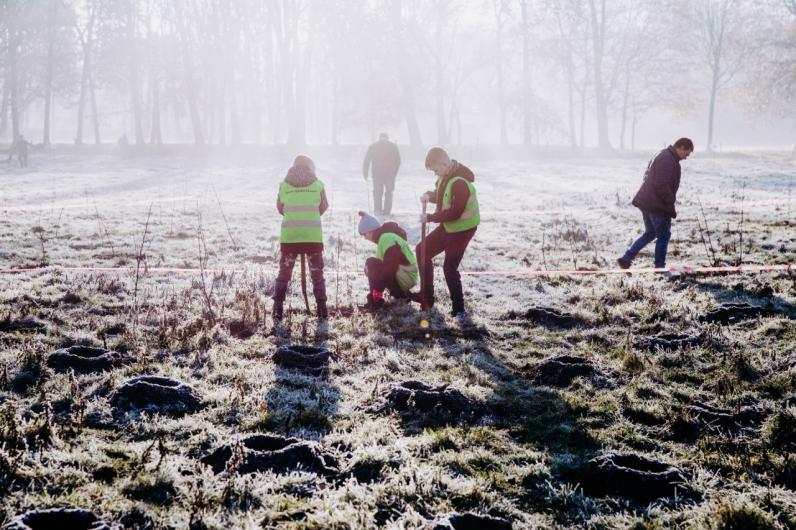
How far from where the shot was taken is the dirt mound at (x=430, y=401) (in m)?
4.93

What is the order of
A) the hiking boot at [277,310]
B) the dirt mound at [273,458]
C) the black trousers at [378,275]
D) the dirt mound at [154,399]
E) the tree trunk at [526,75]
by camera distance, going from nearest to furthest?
the dirt mound at [273,458]
the dirt mound at [154,399]
the hiking boot at [277,310]
the black trousers at [378,275]
the tree trunk at [526,75]

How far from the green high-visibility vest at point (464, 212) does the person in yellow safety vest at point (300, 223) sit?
4.73ft

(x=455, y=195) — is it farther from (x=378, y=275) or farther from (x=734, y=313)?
(x=734, y=313)

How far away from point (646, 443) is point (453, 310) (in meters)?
3.68

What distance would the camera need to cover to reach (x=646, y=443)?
4375mm

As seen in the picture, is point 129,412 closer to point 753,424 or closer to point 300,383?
point 300,383

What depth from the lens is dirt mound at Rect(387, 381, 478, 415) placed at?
16.2 ft

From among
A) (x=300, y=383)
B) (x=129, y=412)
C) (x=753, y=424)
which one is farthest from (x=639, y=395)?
(x=129, y=412)

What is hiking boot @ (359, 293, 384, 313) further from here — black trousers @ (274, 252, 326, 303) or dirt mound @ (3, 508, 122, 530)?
dirt mound @ (3, 508, 122, 530)

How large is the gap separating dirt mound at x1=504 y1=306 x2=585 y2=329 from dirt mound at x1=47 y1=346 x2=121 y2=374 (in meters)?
4.33

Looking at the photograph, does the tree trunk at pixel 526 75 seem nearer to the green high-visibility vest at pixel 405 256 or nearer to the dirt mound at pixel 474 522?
the green high-visibility vest at pixel 405 256

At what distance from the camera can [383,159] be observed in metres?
16.2

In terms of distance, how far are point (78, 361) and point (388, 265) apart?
371 cm

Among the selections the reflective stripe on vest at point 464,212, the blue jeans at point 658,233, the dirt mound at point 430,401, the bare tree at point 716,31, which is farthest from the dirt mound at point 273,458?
the bare tree at point 716,31
